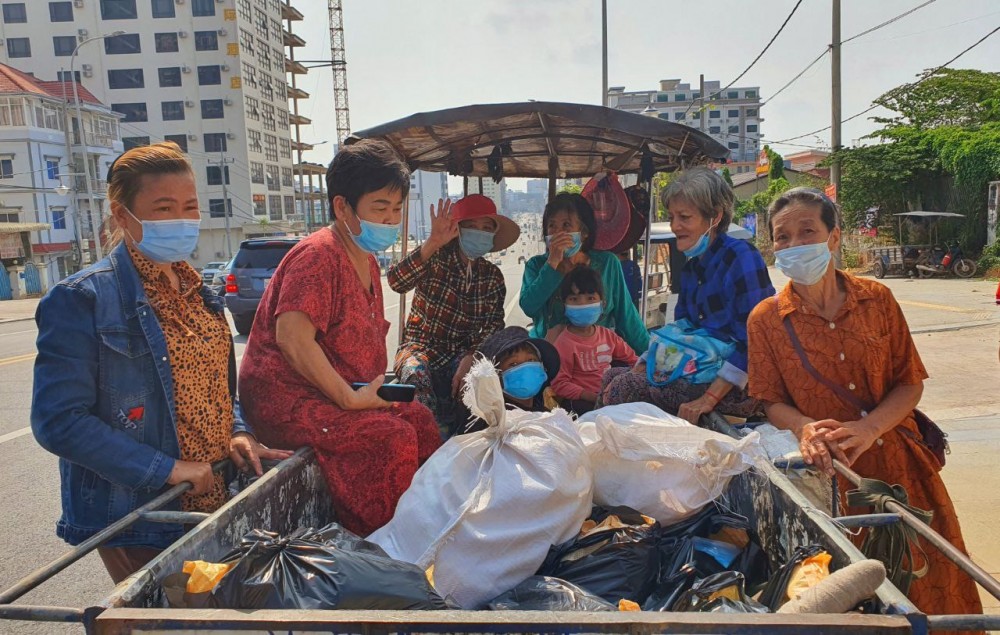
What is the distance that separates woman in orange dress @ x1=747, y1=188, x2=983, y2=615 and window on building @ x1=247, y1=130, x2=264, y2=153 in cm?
5903

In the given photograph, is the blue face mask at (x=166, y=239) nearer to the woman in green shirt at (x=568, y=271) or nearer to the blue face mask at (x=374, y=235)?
the blue face mask at (x=374, y=235)

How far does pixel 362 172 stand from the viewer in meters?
2.58

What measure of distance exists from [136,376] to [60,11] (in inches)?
2603

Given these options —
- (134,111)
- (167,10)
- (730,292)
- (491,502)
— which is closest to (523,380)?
(730,292)

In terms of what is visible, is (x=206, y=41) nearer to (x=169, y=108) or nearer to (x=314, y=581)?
(x=169, y=108)

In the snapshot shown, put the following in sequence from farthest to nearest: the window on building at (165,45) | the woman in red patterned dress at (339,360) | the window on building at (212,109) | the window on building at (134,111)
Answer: the window on building at (134,111), the window on building at (212,109), the window on building at (165,45), the woman in red patterned dress at (339,360)

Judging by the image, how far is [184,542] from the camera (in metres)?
1.68

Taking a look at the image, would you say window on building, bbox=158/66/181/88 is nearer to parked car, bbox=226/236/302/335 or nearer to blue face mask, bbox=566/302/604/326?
parked car, bbox=226/236/302/335

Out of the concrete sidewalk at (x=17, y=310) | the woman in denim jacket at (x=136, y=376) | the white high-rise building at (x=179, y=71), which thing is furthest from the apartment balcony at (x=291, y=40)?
the woman in denim jacket at (x=136, y=376)

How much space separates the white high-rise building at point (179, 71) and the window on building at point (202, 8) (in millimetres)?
78

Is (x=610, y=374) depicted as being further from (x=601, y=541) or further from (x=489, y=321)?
(x=601, y=541)

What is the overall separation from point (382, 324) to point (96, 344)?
1.11 m

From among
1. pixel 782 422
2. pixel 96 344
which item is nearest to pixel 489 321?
pixel 782 422

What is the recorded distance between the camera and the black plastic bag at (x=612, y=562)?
1966 millimetres
